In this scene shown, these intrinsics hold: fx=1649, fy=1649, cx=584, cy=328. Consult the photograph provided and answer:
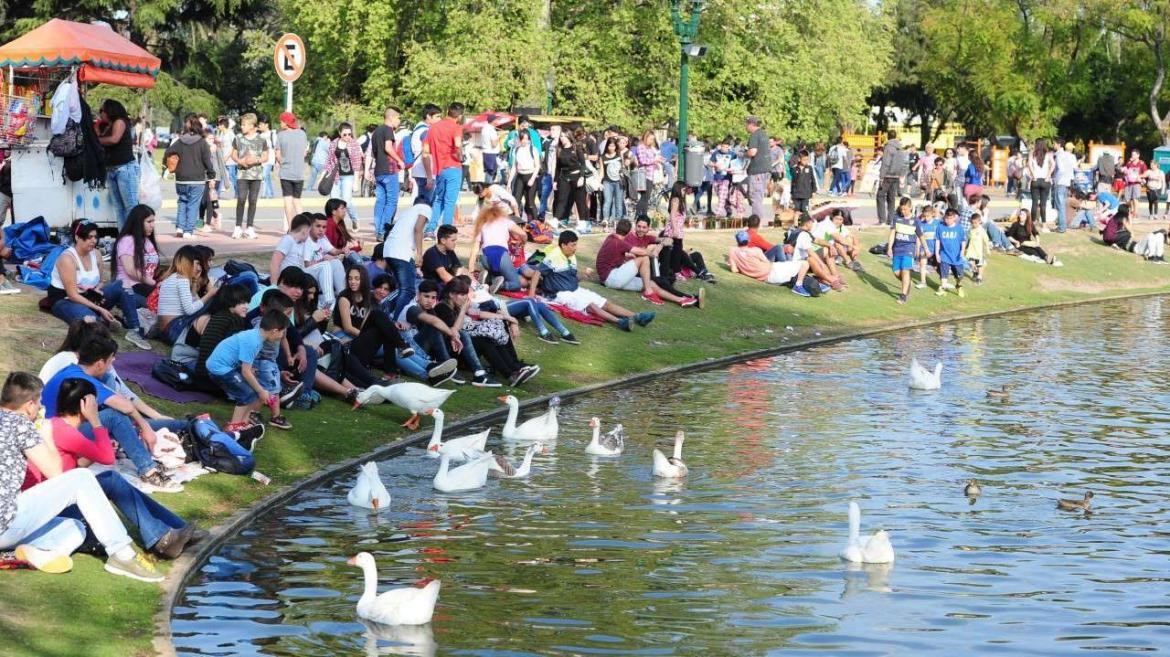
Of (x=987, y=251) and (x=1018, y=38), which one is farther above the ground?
(x=1018, y=38)

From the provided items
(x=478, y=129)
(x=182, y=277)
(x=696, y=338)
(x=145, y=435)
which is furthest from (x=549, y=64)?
(x=145, y=435)

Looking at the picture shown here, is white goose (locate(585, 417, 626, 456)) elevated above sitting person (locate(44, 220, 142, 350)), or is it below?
below

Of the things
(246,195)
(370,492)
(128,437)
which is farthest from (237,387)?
(246,195)

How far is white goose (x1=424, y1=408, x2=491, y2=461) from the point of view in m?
16.2

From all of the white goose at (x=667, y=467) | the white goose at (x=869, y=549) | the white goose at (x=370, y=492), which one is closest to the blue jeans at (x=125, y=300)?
the white goose at (x=370, y=492)

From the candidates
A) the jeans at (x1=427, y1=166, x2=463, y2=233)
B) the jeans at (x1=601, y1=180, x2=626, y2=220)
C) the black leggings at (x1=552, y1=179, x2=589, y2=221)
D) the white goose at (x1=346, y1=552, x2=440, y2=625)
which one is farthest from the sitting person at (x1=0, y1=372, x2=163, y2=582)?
the jeans at (x1=601, y1=180, x2=626, y2=220)

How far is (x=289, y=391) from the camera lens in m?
17.1

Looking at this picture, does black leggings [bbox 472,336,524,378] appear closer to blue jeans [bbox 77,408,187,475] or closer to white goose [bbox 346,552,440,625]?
blue jeans [bbox 77,408,187,475]

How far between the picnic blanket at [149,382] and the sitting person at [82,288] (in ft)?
2.27

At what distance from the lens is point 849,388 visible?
877 inches

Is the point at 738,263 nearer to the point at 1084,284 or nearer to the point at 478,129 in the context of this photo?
the point at 478,129

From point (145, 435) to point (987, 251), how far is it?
2496 cm

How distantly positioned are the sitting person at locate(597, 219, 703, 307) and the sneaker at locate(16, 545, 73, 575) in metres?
16.3

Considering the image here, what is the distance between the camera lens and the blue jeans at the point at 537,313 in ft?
75.7
